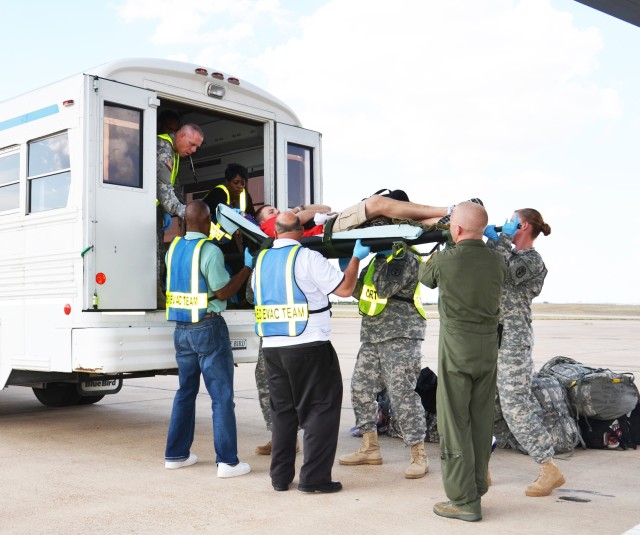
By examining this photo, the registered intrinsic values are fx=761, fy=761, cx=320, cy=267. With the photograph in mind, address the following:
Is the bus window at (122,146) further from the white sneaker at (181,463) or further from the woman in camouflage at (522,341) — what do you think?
the woman in camouflage at (522,341)

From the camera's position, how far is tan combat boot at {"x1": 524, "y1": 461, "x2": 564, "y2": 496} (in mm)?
4902

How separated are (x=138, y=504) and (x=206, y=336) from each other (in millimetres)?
1288

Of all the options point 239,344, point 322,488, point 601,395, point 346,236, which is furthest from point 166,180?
point 601,395

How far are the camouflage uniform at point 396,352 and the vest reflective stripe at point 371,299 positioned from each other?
3 cm

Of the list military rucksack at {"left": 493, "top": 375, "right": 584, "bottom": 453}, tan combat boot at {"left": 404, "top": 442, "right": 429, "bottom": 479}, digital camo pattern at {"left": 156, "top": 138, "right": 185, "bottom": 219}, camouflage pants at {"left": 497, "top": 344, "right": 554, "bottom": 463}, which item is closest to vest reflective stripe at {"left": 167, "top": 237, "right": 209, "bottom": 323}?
digital camo pattern at {"left": 156, "top": 138, "right": 185, "bottom": 219}

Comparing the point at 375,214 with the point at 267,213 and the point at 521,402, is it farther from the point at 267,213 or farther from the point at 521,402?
the point at 521,402

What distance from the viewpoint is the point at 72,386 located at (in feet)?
30.1

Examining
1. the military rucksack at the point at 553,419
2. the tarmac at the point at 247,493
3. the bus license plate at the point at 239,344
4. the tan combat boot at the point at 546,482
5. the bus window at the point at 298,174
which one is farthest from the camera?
the bus window at the point at 298,174

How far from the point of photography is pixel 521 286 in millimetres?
5293

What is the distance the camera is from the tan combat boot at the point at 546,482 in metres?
4.90

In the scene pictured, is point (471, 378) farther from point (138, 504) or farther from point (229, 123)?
point (229, 123)

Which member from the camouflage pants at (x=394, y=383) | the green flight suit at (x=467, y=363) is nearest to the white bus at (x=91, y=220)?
the camouflage pants at (x=394, y=383)

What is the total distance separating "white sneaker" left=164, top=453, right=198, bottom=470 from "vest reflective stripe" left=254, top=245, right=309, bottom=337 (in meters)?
1.35

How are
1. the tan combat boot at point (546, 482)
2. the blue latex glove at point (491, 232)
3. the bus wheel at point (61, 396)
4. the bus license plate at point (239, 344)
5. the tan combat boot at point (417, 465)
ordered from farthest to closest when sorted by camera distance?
the bus wheel at point (61, 396), the bus license plate at point (239, 344), the tan combat boot at point (417, 465), the tan combat boot at point (546, 482), the blue latex glove at point (491, 232)
